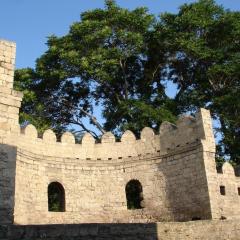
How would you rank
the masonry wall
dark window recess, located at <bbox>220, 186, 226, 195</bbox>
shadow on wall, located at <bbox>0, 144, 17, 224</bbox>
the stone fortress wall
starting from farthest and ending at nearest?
dark window recess, located at <bbox>220, 186, 226, 195</bbox> < the masonry wall < the stone fortress wall < shadow on wall, located at <bbox>0, 144, 17, 224</bbox>

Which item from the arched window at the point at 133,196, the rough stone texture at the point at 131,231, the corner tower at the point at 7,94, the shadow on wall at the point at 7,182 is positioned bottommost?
the rough stone texture at the point at 131,231

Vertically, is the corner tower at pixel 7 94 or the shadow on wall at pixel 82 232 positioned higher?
the corner tower at pixel 7 94

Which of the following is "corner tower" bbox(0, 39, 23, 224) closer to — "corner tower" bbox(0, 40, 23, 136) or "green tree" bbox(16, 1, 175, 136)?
"corner tower" bbox(0, 40, 23, 136)

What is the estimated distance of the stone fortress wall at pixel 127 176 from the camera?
15.9 m

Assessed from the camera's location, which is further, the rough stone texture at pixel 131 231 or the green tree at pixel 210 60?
the green tree at pixel 210 60

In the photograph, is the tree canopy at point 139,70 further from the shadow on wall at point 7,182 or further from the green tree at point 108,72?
the shadow on wall at point 7,182

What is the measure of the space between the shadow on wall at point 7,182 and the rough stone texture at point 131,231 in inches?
31.0

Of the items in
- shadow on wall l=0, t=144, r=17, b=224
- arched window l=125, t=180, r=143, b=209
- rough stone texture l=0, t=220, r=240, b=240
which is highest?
arched window l=125, t=180, r=143, b=209

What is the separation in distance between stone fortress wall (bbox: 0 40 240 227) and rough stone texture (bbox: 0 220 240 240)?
2.37 metres

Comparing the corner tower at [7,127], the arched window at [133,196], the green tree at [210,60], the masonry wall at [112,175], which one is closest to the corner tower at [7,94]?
the corner tower at [7,127]

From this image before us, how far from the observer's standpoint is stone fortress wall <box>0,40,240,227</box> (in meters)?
15.9

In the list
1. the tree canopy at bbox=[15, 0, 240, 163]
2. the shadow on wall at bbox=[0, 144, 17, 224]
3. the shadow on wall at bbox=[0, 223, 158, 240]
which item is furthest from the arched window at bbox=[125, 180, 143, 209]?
the shadow on wall at bbox=[0, 144, 17, 224]

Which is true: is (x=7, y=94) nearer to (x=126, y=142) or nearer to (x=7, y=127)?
(x=7, y=127)

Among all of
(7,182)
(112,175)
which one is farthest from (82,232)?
(112,175)
